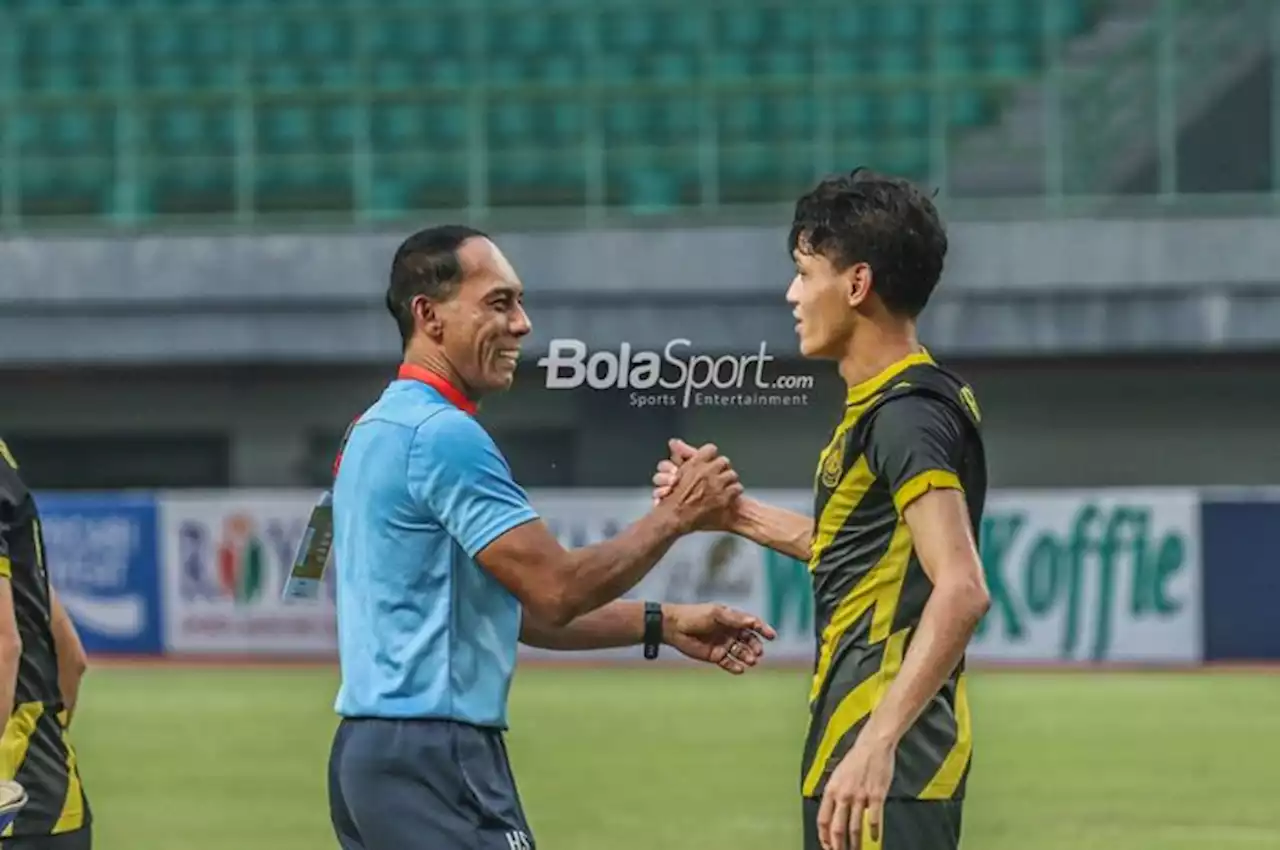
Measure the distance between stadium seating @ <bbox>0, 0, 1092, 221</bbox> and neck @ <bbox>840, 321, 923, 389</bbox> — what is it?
20.3 metres

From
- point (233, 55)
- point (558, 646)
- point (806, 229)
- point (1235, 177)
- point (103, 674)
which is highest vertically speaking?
point (233, 55)

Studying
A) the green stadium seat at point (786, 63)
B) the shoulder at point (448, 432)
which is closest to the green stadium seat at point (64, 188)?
the green stadium seat at point (786, 63)

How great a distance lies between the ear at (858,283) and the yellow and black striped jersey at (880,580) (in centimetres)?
13

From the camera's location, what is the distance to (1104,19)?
2544cm

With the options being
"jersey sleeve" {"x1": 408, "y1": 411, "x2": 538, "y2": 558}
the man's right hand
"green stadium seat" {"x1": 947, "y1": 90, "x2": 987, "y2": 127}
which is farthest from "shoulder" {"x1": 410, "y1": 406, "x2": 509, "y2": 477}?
"green stadium seat" {"x1": 947, "y1": 90, "x2": 987, "y2": 127}

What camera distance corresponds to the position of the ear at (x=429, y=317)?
4.59 meters

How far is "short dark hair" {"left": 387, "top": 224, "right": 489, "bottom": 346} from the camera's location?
4.58 metres

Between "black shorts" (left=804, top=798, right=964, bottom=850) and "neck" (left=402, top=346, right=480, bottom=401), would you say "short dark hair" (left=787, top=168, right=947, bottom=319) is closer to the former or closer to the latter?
"neck" (left=402, top=346, right=480, bottom=401)

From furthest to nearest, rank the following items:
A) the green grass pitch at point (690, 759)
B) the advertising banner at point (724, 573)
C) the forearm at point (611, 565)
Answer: the advertising banner at point (724, 573) < the green grass pitch at point (690, 759) < the forearm at point (611, 565)

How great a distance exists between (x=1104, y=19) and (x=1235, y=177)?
2696 millimetres

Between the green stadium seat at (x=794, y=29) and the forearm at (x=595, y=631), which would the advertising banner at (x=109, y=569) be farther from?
the forearm at (x=595, y=631)

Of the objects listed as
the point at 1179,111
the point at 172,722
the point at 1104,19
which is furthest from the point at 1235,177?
the point at 172,722

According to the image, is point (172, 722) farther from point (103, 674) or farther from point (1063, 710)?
point (1063, 710)

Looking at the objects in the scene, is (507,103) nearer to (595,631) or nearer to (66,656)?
(66,656)
